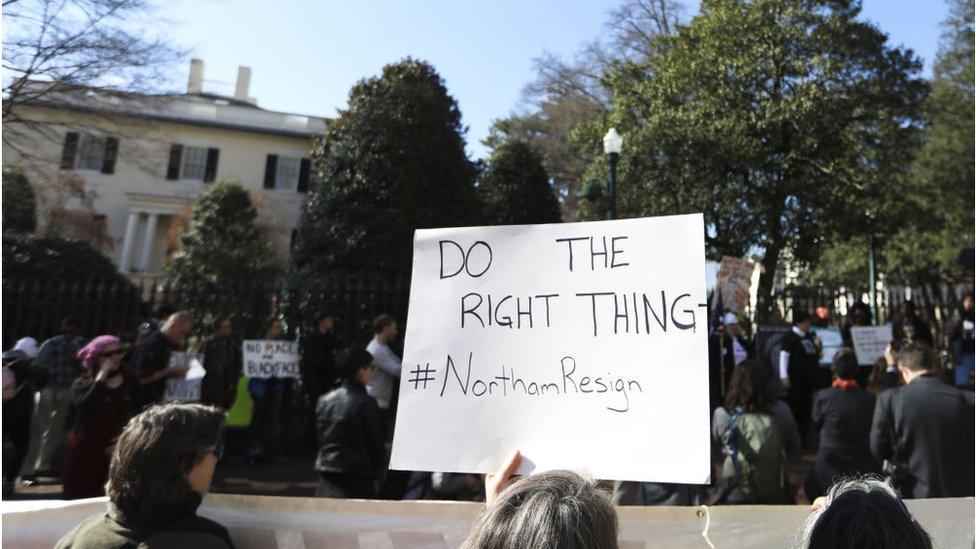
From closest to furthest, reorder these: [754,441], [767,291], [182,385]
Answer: [754,441] → [182,385] → [767,291]

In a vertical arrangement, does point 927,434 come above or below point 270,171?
below

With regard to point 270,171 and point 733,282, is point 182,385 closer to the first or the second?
point 733,282

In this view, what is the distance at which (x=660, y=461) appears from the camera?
7.29 feet

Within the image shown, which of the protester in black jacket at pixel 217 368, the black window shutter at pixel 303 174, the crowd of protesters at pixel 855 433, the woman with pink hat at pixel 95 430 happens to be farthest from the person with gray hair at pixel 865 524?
the black window shutter at pixel 303 174

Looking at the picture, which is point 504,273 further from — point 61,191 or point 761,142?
point 61,191

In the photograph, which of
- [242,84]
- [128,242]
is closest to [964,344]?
[128,242]

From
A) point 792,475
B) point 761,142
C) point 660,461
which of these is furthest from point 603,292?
point 761,142

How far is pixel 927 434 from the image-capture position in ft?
12.7

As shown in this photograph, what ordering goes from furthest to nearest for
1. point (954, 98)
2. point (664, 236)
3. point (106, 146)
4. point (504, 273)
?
point (954, 98)
point (106, 146)
point (504, 273)
point (664, 236)

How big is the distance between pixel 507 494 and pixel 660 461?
2.80 ft

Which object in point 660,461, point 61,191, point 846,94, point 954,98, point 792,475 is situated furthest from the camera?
point 61,191

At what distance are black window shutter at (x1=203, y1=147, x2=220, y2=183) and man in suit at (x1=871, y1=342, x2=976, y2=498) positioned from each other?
35.4m

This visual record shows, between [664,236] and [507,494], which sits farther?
[664,236]

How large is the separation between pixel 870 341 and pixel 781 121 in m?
7.68
